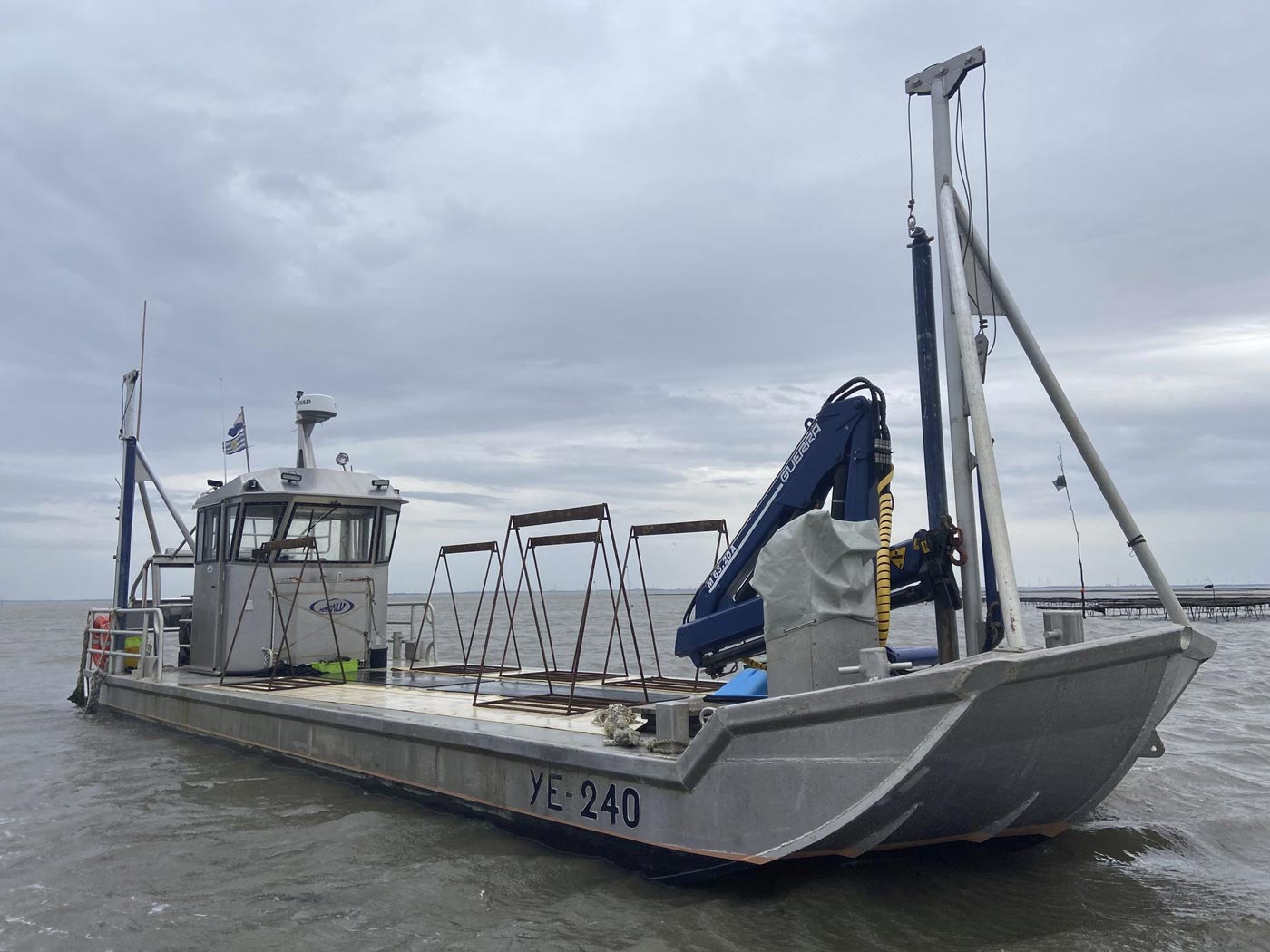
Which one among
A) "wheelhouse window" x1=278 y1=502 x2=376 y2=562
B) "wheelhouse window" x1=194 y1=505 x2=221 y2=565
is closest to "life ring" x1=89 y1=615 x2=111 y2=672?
"wheelhouse window" x1=194 y1=505 x2=221 y2=565

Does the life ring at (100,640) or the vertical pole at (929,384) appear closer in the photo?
the vertical pole at (929,384)

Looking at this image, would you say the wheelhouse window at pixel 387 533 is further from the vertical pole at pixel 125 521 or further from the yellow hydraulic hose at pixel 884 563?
the yellow hydraulic hose at pixel 884 563

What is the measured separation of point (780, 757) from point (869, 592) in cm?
129

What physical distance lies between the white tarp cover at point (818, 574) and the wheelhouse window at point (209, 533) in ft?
27.6

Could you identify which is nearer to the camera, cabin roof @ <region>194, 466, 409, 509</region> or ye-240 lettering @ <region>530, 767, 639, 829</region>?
ye-240 lettering @ <region>530, 767, 639, 829</region>

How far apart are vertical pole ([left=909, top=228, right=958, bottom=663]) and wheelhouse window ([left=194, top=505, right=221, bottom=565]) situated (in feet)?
29.5


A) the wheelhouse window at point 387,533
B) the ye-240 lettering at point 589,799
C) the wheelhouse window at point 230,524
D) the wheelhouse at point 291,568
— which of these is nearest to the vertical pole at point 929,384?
the ye-240 lettering at point 589,799

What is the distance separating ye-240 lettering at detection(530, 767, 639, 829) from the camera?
5480 mm

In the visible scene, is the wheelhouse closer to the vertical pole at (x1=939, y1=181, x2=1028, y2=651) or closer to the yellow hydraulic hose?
the yellow hydraulic hose

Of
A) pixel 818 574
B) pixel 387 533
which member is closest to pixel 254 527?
pixel 387 533

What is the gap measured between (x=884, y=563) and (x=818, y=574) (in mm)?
585

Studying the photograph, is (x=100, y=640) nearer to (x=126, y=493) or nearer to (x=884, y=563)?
(x=126, y=493)

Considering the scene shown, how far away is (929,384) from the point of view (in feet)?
19.8

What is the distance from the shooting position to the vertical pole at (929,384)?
19.7ft
